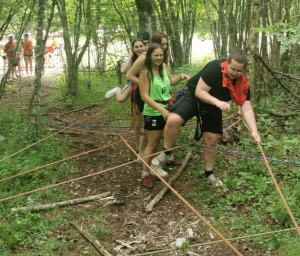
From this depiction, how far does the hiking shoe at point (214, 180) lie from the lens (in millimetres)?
4109

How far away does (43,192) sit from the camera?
13.5ft

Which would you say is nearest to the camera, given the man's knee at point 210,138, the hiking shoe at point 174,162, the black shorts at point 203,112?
the black shorts at point 203,112

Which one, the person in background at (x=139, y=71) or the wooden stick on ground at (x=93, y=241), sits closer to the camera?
the wooden stick on ground at (x=93, y=241)

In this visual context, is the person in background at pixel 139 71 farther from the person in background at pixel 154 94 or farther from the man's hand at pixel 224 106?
the man's hand at pixel 224 106

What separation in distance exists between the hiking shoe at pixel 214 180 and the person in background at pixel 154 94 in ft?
2.31

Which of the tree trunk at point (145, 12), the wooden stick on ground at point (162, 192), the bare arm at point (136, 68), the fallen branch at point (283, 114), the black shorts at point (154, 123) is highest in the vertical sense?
the tree trunk at point (145, 12)

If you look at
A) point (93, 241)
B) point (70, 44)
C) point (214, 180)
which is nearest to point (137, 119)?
point (214, 180)

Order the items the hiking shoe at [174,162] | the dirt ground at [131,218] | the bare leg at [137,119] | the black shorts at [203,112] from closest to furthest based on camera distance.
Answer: the dirt ground at [131,218]
the black shorts at [203,112]
the hiking shoe at [174,162]
the bare leg at [137,119]

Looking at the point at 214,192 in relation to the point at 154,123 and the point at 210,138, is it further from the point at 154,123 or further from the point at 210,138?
the point at 154,123

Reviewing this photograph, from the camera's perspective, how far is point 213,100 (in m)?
3.46

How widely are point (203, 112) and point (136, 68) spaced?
1061mm

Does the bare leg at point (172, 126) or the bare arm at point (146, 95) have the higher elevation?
the bare arm at point (146, 95)

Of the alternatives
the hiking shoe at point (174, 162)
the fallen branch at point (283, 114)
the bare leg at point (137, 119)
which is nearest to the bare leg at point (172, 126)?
the hiking shoe at point (174, 162)

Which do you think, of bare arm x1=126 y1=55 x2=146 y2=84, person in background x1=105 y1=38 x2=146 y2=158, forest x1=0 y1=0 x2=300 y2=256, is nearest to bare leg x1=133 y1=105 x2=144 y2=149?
person in background x1=105 y1=38 x2=146 y2=158
